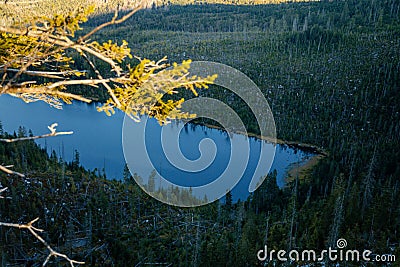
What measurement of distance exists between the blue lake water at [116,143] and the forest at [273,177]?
4.13 m

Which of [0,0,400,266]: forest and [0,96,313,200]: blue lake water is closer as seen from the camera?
[0,0,400,266]: forest

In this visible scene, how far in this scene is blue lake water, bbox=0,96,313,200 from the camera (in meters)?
42.9

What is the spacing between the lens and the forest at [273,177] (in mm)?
A: 22906

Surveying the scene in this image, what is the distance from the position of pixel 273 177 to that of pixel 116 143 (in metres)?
23.3

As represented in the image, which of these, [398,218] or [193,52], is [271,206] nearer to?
[398,218]

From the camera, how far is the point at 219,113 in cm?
7200

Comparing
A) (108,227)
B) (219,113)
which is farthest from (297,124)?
(108,227)

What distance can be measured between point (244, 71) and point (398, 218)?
63876 millimetres

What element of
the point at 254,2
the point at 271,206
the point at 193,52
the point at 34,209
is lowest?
the point at 271,206

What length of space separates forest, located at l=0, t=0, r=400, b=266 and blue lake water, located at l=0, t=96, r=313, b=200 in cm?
413

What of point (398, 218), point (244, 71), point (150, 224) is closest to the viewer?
point (398, 218)

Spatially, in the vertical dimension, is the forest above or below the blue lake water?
above

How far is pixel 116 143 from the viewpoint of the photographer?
167ft

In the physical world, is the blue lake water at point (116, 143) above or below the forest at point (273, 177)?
below
